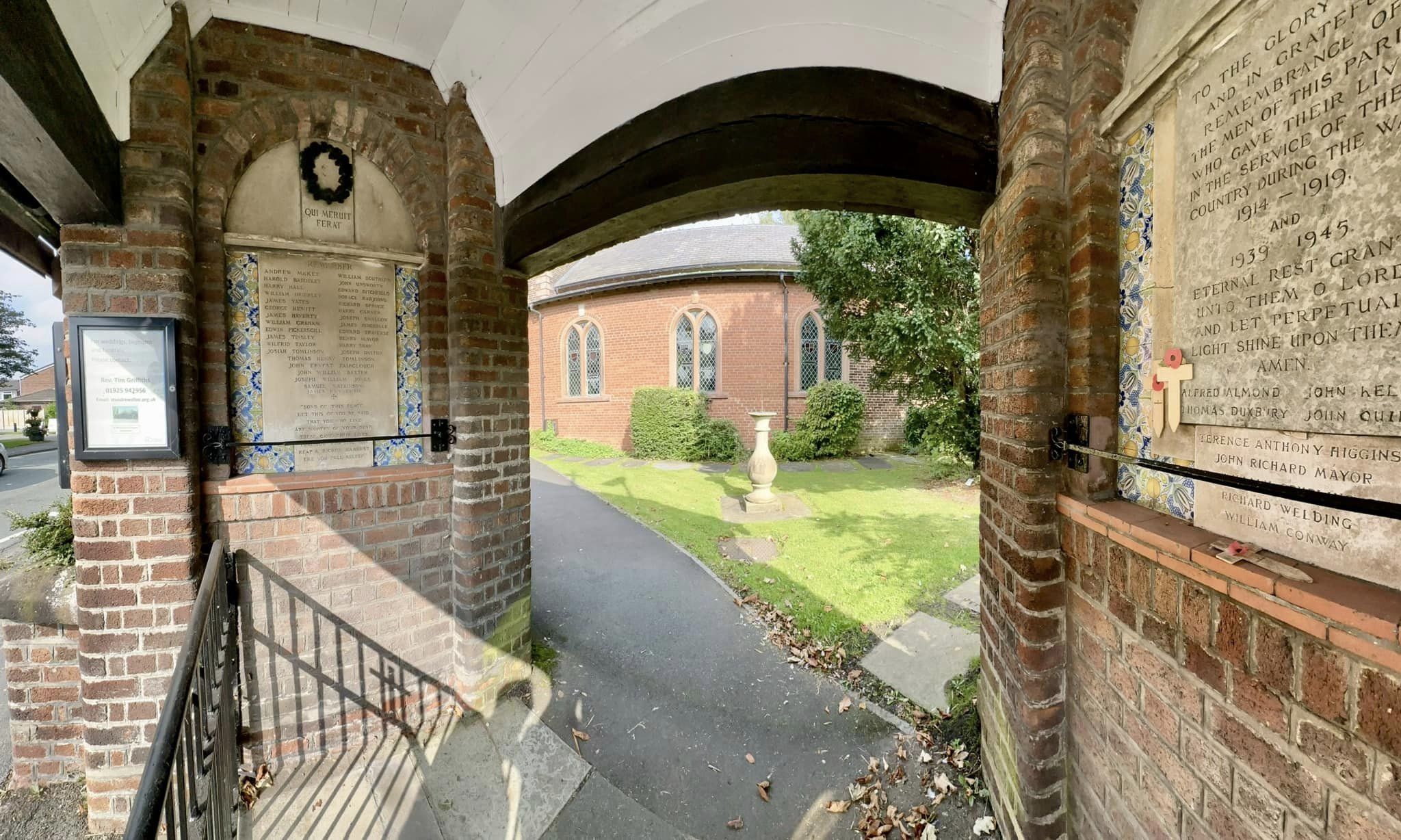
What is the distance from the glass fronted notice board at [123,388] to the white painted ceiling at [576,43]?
833mm

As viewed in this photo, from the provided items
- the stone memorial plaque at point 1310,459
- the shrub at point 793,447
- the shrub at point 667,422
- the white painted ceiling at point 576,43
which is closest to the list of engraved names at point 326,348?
the white painted ceiling at point 576,43

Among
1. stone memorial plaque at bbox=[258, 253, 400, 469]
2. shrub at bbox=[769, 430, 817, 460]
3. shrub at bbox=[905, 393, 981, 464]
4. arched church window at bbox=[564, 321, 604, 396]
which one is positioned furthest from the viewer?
arched church window at bbox=[564, 321, 604, 396]

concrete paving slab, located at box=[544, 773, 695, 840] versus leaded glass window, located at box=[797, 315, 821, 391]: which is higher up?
leaded glass window, located at box=[797, 315, 821, 391]

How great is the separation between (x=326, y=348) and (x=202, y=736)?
1713 mm

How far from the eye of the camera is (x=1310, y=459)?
3.14ft

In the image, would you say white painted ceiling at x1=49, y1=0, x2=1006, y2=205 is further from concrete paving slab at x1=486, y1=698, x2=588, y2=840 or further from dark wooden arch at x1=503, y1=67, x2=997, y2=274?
concrete paving slab at x1=486, y1=698, x2=588, y2=840

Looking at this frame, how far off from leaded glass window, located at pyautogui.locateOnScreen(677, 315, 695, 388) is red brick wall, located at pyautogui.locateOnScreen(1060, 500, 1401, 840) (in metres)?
13.1

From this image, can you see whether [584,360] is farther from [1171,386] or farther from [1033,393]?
[1171,386]

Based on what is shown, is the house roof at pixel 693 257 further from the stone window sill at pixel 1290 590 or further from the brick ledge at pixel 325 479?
the stone window sill at pixel 1290 590

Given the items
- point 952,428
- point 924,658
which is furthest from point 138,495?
point 952,428

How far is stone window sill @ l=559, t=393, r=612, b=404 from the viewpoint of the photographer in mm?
15312

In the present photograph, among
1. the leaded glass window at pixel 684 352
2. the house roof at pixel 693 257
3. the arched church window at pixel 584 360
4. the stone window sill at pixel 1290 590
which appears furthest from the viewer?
the arched church window at pixel 584 360

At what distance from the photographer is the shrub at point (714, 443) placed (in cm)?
1309

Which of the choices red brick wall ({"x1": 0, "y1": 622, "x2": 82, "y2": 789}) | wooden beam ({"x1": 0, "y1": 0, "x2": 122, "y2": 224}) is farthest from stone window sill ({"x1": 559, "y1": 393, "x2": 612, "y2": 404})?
wooden beam ({"x1": 0, "y1": 0, "x2": 122, "y2": 224})
